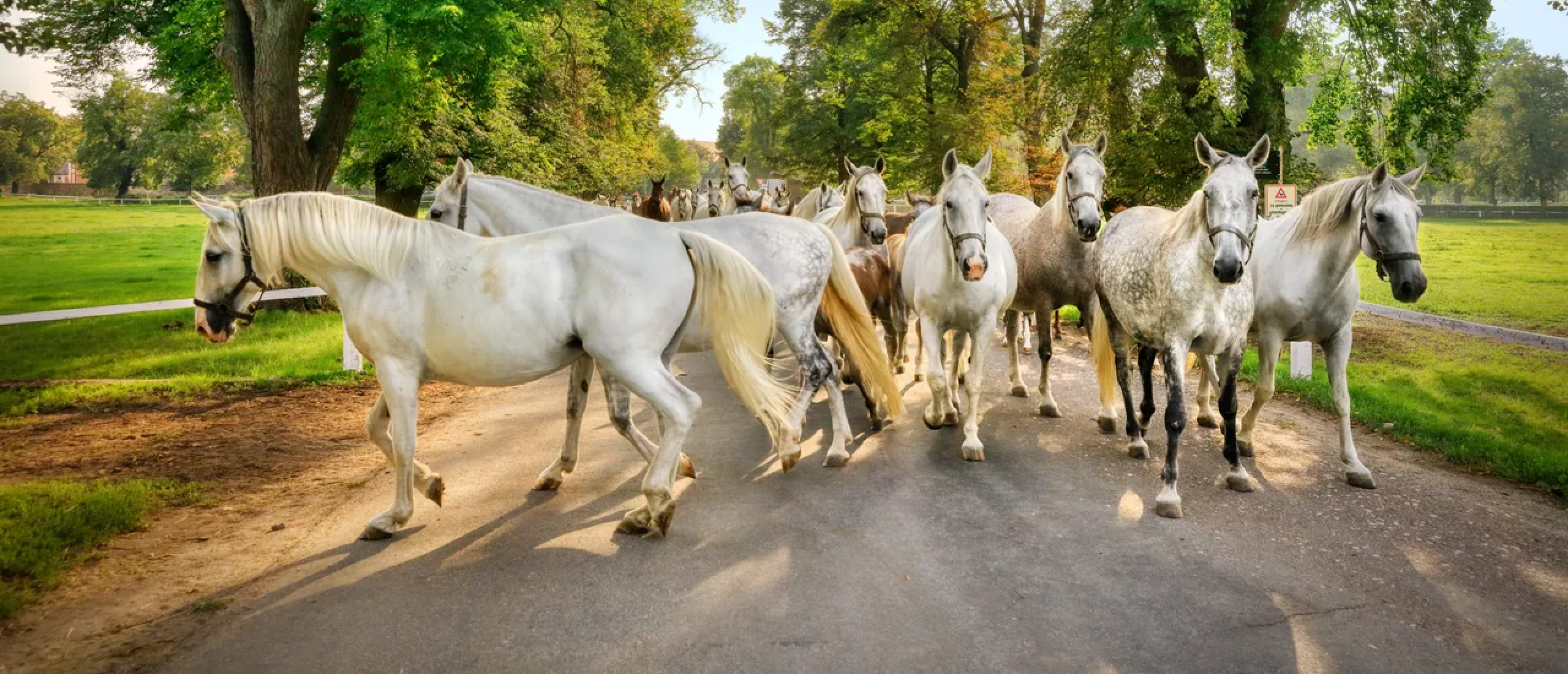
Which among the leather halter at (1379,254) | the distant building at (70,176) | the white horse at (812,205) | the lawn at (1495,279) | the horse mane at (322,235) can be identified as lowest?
the lawn at (1495,279)

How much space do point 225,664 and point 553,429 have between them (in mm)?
3944

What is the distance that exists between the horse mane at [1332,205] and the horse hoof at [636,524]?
4969mm

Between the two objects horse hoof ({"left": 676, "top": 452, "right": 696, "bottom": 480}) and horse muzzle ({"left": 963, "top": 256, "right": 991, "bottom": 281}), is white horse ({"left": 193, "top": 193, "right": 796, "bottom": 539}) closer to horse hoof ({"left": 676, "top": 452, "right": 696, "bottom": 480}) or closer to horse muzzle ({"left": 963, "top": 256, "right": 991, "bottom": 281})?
horse hoof ({"left": 676, "top": 452, "right": 696, "bottom": 480})

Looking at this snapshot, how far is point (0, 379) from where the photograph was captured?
29.3 feet

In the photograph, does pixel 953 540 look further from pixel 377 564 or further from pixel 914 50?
pixel 914 50

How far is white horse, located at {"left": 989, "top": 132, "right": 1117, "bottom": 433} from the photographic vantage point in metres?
7.01

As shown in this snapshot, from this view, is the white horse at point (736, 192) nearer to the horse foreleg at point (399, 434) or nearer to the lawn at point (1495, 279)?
the horse foreleg at point (399, 434)

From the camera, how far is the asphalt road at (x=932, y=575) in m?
3.41

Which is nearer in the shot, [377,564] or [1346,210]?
[377,564]

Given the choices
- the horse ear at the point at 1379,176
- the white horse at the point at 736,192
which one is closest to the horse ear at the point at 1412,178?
the horse ear at the point at 1379,176

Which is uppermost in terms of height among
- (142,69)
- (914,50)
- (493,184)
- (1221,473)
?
(914,50)

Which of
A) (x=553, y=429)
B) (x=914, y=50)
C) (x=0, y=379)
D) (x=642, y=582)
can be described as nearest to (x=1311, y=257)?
(x=642, y=582)

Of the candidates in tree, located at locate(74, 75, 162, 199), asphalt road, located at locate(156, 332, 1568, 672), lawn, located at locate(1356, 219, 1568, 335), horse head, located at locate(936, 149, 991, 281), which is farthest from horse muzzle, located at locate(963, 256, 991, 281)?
tree, located at locate(74, 75, 162, 199)

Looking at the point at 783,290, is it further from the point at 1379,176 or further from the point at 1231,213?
the point at 1379,176
